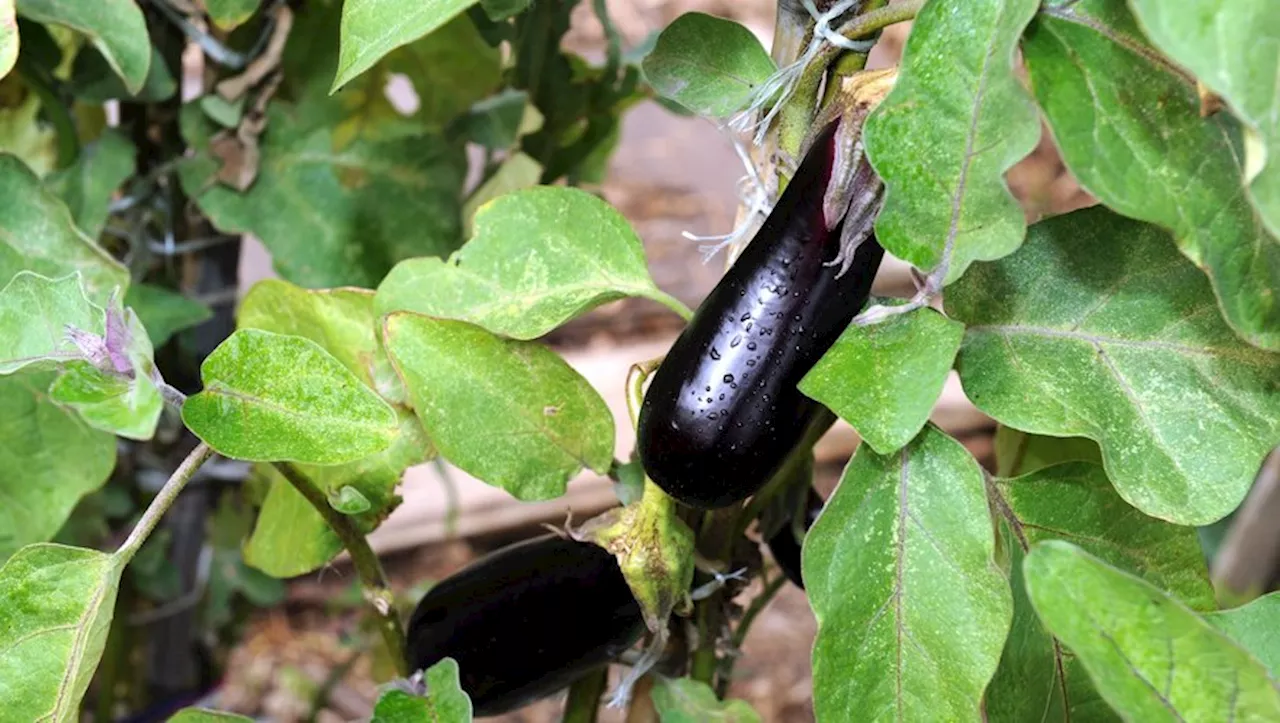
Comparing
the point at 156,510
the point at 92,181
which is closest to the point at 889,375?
the point at 156,510

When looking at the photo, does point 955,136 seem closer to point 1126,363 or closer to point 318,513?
point 1126,363

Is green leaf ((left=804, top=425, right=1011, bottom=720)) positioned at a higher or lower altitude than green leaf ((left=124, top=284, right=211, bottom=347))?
higher

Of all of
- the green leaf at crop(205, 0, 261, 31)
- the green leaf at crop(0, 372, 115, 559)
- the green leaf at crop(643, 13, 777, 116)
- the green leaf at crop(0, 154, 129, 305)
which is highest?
the green leaf at crop(643, 13, 777, 116)

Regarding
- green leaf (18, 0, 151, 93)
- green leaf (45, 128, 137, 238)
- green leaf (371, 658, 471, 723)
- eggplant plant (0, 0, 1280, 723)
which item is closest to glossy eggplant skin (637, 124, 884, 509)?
eggplant plant (0, 0, 1280, 723)

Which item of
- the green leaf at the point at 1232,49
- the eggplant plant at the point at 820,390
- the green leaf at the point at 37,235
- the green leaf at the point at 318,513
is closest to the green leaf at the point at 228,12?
the eggplant plant at the point at 820,390

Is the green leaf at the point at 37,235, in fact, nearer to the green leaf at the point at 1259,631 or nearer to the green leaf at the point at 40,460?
the green leaf at the point at 40,460

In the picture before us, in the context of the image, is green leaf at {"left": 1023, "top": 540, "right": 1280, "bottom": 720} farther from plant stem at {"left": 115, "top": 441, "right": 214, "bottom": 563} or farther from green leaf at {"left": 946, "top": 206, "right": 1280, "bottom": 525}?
plant stem at {"left": 115, "top": 441, "right": 214, "bottom": 563}
